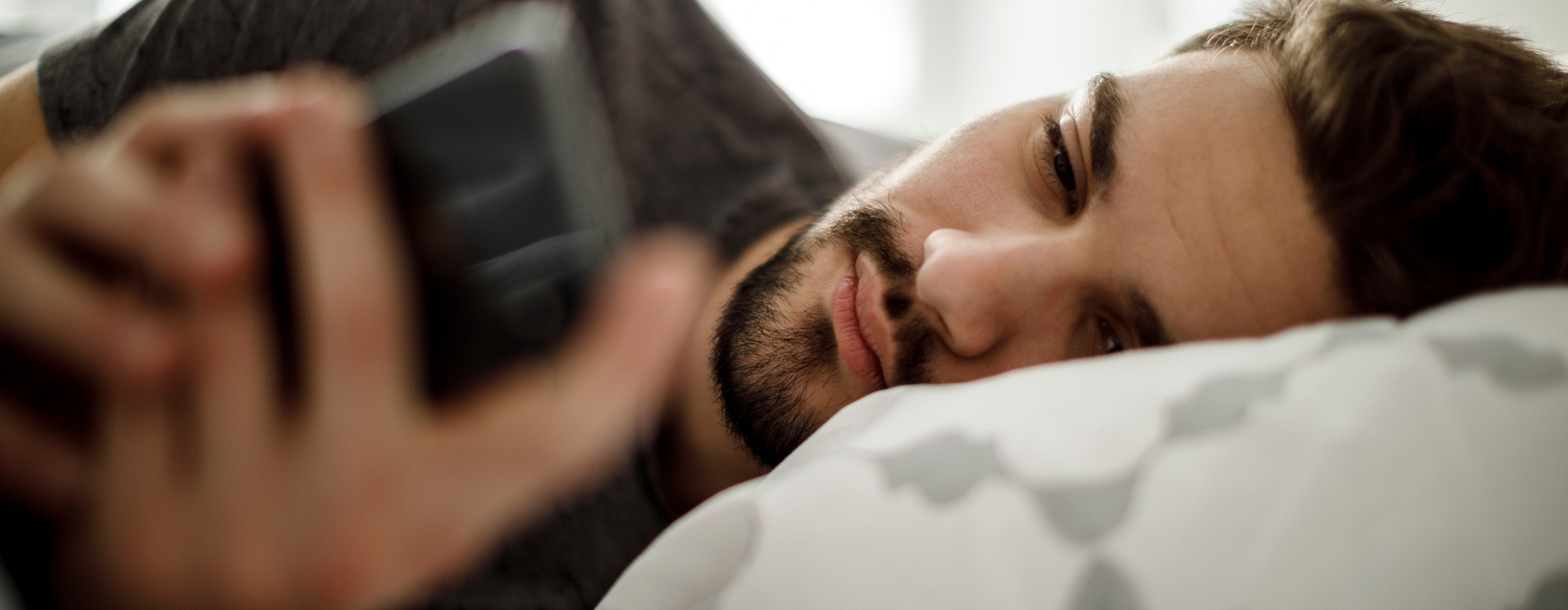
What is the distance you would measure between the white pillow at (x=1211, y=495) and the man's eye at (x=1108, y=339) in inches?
8.9

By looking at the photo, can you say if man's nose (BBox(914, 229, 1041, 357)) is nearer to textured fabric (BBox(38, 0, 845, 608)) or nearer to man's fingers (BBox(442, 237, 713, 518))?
man's fingers (BBox(442, 237, 713, 518))

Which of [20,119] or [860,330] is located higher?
[20,119]

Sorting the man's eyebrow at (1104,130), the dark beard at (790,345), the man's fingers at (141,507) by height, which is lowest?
the dark beard at (790,345)

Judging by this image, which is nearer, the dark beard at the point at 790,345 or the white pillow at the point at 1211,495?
the white pillow at the point at 1211,495

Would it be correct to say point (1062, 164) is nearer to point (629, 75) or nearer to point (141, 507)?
point (629, 75)

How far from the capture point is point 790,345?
69 cm

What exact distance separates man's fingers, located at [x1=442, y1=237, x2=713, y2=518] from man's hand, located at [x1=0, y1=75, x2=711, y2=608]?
0.13 feet

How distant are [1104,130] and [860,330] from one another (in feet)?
0.97

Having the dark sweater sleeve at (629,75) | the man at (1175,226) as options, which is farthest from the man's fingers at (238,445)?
the dark sweater sleeve at (629,75)

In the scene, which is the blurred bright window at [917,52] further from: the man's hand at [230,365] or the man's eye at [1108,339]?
the man's hand at [230,365]

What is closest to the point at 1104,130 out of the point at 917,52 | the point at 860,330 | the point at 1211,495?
the point at 860,330

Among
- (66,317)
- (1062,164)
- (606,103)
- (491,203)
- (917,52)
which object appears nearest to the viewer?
(66,317)

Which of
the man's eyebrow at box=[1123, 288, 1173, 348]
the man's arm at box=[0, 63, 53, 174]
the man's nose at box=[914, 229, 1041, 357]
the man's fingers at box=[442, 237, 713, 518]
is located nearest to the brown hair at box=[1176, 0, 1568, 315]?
the man's eyebrow at box=[1123, 288, 1173, 348]

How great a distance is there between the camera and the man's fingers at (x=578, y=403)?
414 millimetres
